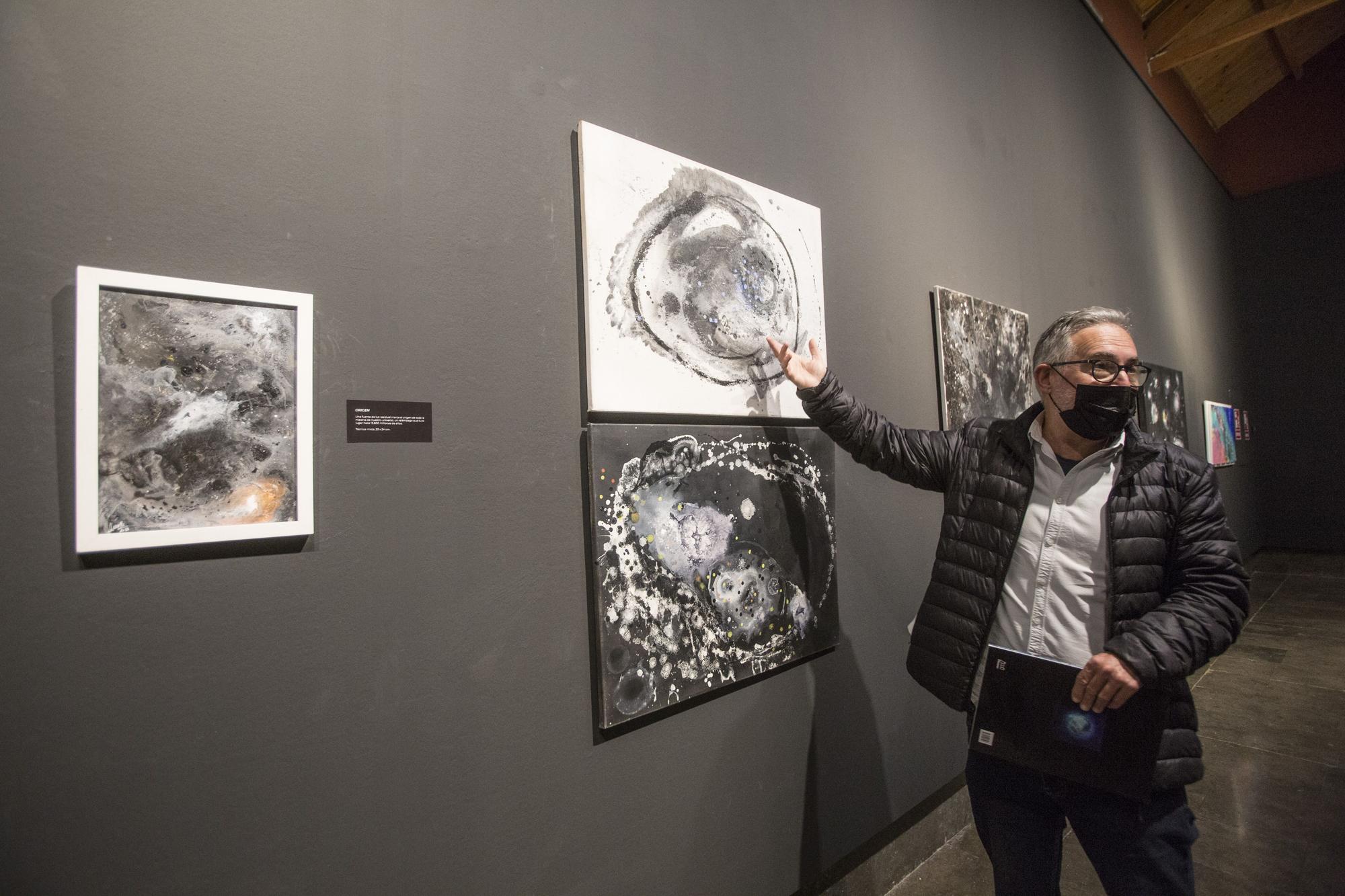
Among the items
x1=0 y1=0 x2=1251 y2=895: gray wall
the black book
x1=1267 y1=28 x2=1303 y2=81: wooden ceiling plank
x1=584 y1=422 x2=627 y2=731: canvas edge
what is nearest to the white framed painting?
x1=0 y1=0 x2=1251 y2=895: gray wall

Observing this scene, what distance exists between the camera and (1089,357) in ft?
4.72

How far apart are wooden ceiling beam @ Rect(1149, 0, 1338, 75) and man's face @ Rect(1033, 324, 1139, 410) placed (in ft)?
18.6

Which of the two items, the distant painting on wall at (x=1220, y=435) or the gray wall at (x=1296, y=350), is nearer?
the distant painting on wall at (x=1220, y=435)

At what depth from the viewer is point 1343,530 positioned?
7.43 metres

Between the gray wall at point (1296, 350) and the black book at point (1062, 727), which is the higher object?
the gray wall at point (1296, 350)

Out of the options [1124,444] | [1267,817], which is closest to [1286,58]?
[1267,817]

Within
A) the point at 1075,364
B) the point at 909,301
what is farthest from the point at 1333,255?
the point at 1075,364

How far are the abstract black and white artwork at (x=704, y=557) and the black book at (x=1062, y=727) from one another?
577 mm

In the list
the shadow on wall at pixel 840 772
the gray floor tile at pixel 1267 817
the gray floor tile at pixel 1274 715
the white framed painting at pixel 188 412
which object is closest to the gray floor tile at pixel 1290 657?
the gray floor tile at pixel 1274 715

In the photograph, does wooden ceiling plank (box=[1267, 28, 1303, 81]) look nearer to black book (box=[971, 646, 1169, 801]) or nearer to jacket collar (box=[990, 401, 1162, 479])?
jacket collar (box=[990, 401, 1162, 479])

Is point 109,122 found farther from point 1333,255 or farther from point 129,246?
point 1333,255

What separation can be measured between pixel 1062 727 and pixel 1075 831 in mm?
228

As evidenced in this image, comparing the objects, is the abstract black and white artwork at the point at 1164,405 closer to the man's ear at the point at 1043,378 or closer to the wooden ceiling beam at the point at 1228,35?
the wooden ceiling beam at the point at 1228,35

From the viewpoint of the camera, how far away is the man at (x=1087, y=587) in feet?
4.16
